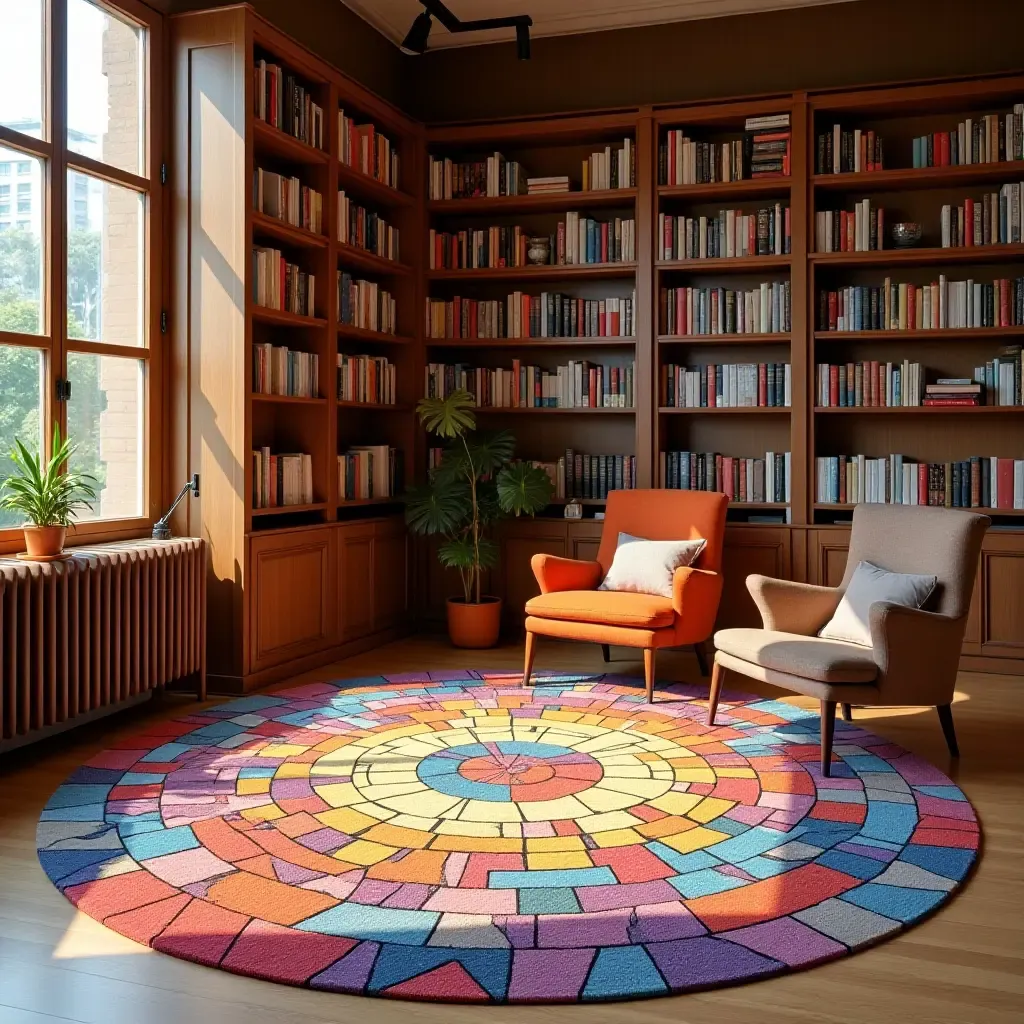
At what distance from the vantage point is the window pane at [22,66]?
4133mm

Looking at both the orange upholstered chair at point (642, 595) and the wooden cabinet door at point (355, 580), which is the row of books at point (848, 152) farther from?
the wooden cabinet door at point (355, 580)

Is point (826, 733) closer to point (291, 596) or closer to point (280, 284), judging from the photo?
point (291, 596)

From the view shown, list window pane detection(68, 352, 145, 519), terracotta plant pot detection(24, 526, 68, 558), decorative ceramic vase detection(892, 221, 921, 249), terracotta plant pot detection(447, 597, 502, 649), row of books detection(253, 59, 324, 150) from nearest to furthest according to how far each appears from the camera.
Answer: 1. terracotta plant pot detection(24, 526, 68, 558)
2. window pane detection(68, 352, 145, 519)
3. row of books detection(253, 59, 324, 150)
4. decorative ceramic vase detection(892, 221, 921, 249)
5. terracotta plant pot detection(447, 597, 502, 649)

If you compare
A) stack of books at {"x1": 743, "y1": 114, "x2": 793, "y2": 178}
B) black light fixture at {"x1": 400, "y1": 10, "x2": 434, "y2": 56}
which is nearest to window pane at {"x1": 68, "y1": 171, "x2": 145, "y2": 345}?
black light fixture at {"x1": 400, "y1": 10, "x2": 434, "y2": 56}

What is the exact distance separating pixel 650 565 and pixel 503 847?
242cm

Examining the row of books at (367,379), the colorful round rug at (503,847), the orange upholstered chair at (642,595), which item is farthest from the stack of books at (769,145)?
the colorful round rug at (503,847)

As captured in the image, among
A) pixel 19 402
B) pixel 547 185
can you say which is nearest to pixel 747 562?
pixel 547 185

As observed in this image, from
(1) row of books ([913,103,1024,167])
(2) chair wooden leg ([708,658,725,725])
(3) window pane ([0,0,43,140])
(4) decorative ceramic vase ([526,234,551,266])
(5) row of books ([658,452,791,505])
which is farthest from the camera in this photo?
(4) decorative ceramic vase ([526,234,551,266])

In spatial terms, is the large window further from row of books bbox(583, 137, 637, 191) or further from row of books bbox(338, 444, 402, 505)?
row of books bbox(583, 137, 637, 191)

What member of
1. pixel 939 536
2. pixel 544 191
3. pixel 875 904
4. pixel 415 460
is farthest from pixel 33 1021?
pixel 544 191

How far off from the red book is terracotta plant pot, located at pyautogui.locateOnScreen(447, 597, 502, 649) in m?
2.76

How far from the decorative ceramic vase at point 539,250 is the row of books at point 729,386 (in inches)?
38.7

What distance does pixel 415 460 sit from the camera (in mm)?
6629

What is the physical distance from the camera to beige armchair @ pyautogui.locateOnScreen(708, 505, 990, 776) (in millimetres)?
3822
